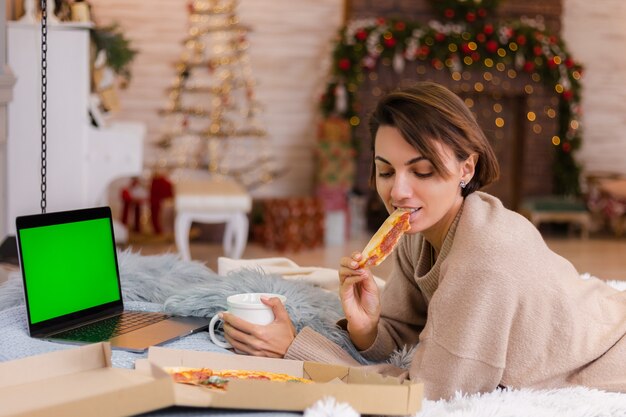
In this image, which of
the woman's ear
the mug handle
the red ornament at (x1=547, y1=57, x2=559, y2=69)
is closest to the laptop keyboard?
the mug handle

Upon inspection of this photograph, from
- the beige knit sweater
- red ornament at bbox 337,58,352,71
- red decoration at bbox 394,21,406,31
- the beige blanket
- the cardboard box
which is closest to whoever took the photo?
the cardboard box

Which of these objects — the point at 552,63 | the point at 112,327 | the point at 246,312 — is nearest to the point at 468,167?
the point at 246,312

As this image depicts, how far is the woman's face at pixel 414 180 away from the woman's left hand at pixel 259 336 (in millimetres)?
326

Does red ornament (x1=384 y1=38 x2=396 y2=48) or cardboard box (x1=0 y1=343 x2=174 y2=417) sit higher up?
red ornament (x1=384 y1=38 x2=396 y2=48)

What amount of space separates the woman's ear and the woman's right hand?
0.92ft

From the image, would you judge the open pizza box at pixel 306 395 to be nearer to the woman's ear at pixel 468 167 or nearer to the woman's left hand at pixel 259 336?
the woman's left hand at pixel 259 336

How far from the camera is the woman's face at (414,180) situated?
5.80 feet

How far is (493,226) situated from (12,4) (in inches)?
127

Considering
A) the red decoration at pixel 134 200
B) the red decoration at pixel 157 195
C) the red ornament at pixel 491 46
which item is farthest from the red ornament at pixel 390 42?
the red decoration at pixel 134 200

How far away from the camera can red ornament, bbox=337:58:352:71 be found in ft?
25.9

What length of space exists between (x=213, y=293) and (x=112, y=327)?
26 cm

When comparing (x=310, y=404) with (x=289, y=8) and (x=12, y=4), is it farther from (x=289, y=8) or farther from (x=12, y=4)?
(x=289, y=8)

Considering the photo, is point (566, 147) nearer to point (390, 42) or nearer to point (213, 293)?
point (390, 42)

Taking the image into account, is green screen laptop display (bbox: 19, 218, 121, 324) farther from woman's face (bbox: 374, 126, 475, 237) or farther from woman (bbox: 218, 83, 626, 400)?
woman's face (bbox: 374, 126, 475, 237)
